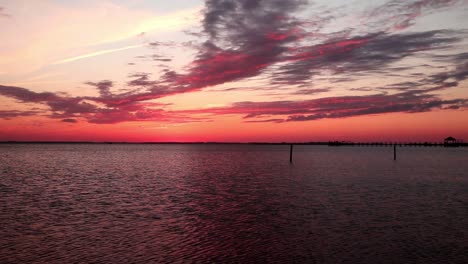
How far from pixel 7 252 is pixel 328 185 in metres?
40.0

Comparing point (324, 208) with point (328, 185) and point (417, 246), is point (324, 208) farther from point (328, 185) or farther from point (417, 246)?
point (328, 185)

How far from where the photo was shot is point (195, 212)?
3167 cm

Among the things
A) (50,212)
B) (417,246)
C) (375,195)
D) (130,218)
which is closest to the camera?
(417,246)

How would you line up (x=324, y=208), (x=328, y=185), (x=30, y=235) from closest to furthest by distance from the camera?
(x=30, y=235) < (x=324, y=208) < (x=328, y=185)

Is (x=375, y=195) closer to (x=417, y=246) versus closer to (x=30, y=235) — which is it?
(x=417, y=246)

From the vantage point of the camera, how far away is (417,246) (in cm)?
2128

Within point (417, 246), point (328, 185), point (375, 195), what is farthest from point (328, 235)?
point (328, 185)

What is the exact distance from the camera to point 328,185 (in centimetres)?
5194

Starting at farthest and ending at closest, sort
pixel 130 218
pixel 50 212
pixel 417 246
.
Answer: pixel 50 212
pixel 130 218
pixel 417 246

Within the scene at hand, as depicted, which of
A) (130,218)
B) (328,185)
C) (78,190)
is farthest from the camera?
(328,185)

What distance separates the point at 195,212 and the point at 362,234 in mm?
13286

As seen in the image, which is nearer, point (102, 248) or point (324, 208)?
point (102, 248)

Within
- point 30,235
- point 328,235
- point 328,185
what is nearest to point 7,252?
point 30,235

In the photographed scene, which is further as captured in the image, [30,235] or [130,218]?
[130,218]
